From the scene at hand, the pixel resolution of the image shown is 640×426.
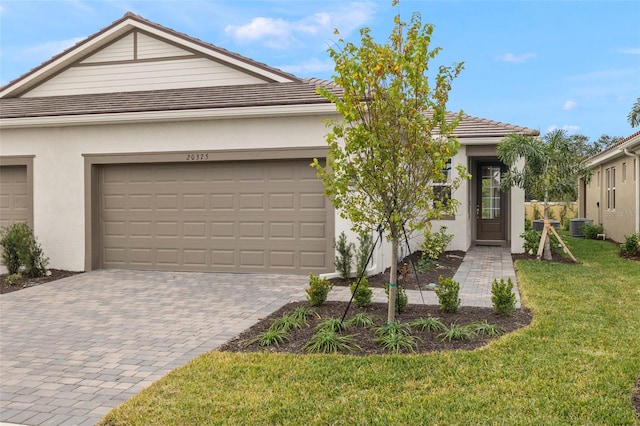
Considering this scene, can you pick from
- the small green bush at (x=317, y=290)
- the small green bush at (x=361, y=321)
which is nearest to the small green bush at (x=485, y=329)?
the small green bush at (x=361, y=321)

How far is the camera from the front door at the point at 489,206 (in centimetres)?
1747

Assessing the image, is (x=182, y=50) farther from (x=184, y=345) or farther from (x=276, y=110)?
(x=184, y=345)

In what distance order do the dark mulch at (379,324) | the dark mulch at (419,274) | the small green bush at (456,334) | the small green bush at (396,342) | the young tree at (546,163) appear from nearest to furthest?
the small green bush at (396,342) → the dark mulch at (379,324) → the small green bush at (456,334) → the dark mulch at (419,274) → the young tree at (546,163)

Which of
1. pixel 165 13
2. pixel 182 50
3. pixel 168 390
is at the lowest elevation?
pixel 168 390

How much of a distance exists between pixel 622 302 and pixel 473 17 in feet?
20.7

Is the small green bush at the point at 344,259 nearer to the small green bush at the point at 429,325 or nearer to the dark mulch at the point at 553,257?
the small green bush at the point at 429,325

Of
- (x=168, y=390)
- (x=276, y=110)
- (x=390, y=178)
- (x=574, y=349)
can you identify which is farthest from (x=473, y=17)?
(x=168, y=390)

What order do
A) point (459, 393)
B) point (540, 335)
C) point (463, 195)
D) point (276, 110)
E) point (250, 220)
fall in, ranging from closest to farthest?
point (459, 393) → point (540, 335) → point (276, 110) → point (250, 220) → point (463, 195)

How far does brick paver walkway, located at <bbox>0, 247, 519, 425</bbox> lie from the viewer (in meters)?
4.68

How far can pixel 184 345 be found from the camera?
19.9 feet

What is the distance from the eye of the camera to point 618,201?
61.6 feet

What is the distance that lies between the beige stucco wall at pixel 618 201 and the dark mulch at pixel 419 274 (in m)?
6.56

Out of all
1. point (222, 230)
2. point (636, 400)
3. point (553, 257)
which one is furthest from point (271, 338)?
point (553, 257)

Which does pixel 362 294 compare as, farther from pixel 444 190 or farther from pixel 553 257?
pixel 553 257
